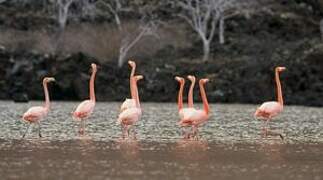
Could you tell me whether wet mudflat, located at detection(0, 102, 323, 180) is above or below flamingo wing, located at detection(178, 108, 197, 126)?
below

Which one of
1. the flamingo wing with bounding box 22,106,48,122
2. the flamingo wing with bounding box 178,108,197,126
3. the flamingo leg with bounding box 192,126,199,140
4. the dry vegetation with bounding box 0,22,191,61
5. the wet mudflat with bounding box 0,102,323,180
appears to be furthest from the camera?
the dry vegetation with bounding box 0,22,191,61

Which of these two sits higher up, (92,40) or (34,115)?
(92,40)

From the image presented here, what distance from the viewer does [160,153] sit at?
57.9 ft

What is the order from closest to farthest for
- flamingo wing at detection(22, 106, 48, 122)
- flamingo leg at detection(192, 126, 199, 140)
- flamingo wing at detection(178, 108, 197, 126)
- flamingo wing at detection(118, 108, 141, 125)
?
flamingo wing at detection(178, 108, 197, 126) < flamingo wing at detection(118, 108, 141, 125) < flamingo leg at detection(192, 126, 199, 140) < flamingo wing at detection(22, 106, 48, 122)

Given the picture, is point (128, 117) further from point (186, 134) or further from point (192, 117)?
point (186, 134)

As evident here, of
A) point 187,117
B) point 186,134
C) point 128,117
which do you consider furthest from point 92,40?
point 187,117

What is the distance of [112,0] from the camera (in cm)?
7200

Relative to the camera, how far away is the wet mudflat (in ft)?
47.5

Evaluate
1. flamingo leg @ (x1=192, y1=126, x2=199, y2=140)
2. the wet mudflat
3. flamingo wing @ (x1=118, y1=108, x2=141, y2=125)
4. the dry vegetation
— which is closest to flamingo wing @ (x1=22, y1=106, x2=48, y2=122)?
the wet mudflat

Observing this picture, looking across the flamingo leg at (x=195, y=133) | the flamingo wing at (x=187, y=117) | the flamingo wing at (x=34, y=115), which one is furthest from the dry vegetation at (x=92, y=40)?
the flamingo wing at (x=187, y=117)

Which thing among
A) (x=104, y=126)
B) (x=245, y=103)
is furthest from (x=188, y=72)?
(x=104, y=126)

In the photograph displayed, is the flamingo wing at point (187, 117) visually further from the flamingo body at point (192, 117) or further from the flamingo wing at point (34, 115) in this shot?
the flamingo wing at point (34, 115)

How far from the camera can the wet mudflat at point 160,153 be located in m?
14.5

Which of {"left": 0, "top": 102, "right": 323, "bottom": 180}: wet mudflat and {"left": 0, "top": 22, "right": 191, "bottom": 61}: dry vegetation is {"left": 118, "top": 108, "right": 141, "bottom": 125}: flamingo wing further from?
{"left": 0, "top": 22, "right": 191, "bottom": 61}: dry vegetation
